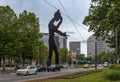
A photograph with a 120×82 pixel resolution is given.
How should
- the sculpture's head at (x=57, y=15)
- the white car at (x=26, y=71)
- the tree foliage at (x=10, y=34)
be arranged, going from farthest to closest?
1. the sculpture's head at (x=57, y=15)
2. the tree foliage at (x=10, y=34)
3. the white car at (x=26, y=71)

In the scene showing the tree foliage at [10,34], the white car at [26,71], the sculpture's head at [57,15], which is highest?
the sculpture's head at [57,15]

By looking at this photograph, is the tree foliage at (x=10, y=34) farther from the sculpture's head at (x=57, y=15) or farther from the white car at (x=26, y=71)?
the sculpture's head at (x=57, y=15)

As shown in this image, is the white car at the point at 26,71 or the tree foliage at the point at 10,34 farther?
the tree foliage at the point at 10,34

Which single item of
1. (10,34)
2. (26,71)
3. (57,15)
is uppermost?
(57,15)

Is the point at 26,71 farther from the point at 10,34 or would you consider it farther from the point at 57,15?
the point at 57,15

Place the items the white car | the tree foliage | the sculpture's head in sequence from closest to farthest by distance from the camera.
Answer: the white car < the tree foliage < the sculpture's head

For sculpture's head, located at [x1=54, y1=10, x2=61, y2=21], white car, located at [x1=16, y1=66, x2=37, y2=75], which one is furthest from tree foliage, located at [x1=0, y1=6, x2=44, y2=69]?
sculpture's head, located at [x1=54, y1=10, x2=61, y2=21]

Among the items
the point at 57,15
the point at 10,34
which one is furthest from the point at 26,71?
the point at 57,15

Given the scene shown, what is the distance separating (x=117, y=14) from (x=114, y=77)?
5.80 meters

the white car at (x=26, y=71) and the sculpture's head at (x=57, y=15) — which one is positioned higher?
the sculpture's head at (x=57, y=15)

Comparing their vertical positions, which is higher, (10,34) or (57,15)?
(57,15)

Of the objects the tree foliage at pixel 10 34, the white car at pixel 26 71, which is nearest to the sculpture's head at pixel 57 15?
the tree foliage at pixel 10 34

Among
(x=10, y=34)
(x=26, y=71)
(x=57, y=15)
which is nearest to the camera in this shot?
(x=26, y=71)

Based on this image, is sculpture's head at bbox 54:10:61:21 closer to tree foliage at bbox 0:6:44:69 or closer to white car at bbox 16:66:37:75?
tree foliage at bbox 0:6:44:69
